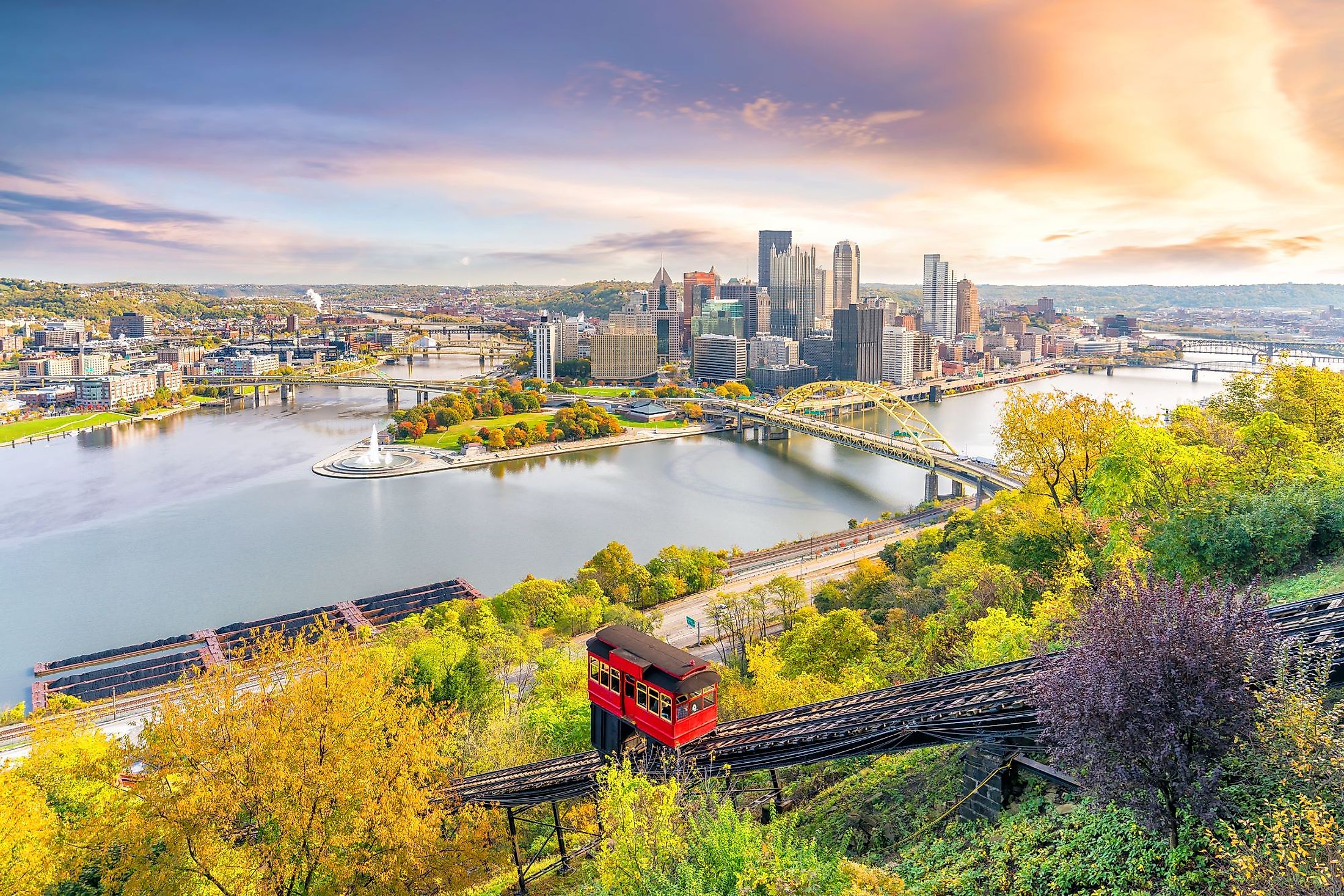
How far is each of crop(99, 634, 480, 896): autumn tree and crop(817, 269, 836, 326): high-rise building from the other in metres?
76.6

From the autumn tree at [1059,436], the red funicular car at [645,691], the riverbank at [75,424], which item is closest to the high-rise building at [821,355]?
the riverbank at [75,424]

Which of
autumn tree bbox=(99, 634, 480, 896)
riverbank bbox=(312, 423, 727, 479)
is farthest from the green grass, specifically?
riverbank bbox=(312, 423, 727, 479)

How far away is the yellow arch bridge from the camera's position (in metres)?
22.6

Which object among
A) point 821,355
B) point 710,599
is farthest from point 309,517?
point 821,355

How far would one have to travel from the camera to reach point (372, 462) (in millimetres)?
27500

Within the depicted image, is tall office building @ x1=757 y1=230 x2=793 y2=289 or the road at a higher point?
tall office building @ x1=757 y1=230 x2=793 y2=289

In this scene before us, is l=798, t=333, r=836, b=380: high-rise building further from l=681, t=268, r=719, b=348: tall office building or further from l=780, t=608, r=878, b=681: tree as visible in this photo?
l=780, t=608, r=878, b=681: tree

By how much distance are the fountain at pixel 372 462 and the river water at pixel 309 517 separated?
100 cm

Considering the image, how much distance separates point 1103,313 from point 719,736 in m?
119

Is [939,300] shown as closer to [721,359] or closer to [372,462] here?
[721,359]

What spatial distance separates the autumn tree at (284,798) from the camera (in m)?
3.91

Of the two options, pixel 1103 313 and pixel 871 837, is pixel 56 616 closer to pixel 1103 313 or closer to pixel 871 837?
pixel 871 837

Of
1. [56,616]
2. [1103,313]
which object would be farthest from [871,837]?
[1103,313]

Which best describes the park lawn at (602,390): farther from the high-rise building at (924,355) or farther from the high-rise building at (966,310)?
the high-rise building at (966,310)
